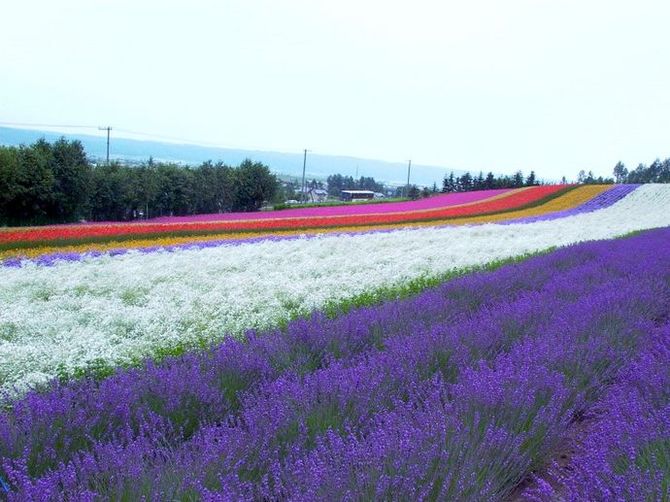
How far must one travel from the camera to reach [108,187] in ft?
135

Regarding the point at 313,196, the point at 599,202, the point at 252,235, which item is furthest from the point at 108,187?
the point at 313,196

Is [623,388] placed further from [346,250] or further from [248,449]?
Answer: [346,250]

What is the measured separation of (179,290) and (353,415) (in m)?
6.02

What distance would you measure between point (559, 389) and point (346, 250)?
1113cm

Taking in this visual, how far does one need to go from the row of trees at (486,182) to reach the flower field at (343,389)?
61251 millimetres

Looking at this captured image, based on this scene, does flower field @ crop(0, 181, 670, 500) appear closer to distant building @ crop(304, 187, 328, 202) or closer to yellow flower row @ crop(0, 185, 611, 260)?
yellow flower row @ crop(0, 185, 611, 260)

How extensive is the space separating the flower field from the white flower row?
0.15ft

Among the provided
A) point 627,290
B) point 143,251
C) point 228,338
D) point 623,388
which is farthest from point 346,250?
point 623,388

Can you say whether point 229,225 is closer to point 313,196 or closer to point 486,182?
point 486,182

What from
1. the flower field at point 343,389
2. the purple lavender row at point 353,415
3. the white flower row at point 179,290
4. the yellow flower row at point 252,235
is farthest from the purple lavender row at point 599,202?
the purple lavender row at point 353,415

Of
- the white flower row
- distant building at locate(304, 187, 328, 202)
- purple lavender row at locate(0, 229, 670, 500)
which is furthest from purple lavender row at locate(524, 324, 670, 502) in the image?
distant building at locate(304, 187, 328, 202)

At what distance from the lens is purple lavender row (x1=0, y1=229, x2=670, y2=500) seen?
240 cm

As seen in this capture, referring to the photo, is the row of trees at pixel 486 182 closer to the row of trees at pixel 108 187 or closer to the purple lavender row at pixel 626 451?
the row of trees at pixel 108 187

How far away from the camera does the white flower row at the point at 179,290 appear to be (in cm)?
541
